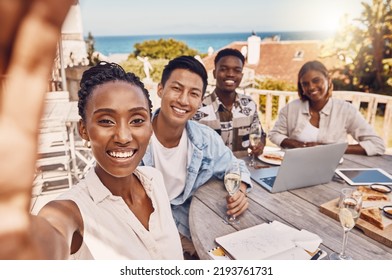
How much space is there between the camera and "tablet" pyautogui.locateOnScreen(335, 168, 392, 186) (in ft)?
4.76

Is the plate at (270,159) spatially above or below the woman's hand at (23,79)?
below

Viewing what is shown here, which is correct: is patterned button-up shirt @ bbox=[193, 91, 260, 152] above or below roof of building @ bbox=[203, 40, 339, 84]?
below

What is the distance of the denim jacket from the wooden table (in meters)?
0.06

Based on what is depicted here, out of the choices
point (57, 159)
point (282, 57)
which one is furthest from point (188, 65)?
point (282, 57)

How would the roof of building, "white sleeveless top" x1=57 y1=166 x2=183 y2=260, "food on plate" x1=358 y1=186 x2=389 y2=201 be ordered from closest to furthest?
"white sleeveless top" x1=57 y1=166 x2=183 y2=260, "food on plate" x1=358 y1=186 x2=389 y2=201, the roof of building

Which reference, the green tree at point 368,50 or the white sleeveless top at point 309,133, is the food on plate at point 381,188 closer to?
the white sleeveless top at point 309,133

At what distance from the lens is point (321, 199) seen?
1.29m

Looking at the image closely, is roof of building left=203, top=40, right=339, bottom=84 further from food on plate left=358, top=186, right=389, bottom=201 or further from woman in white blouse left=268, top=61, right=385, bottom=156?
food on plate left=358, top=186, right=389, bottom=201

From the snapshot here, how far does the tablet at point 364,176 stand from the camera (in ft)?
4.76

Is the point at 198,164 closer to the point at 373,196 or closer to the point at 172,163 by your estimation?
the point at 172,163

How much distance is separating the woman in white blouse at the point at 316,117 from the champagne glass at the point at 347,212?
0.97m

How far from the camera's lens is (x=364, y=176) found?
4.98 ft

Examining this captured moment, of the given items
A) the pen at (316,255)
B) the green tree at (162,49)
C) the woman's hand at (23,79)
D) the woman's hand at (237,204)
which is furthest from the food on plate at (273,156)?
the green tree at (162,49)

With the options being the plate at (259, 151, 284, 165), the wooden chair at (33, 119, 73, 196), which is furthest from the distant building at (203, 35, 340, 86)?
the plate at (259, 151, 284, 165)
